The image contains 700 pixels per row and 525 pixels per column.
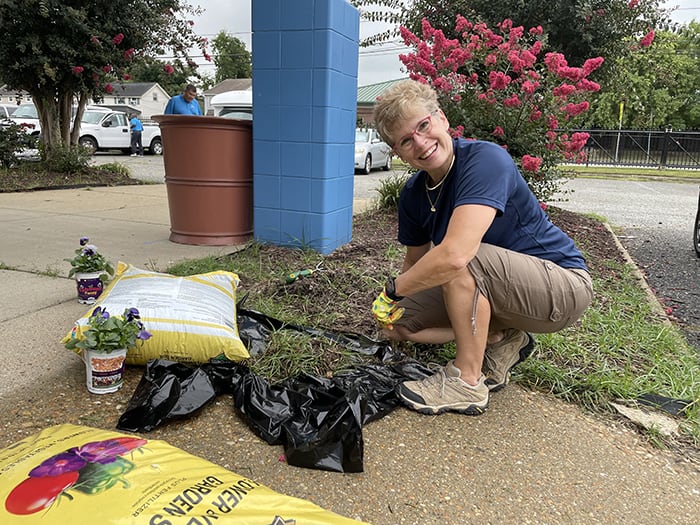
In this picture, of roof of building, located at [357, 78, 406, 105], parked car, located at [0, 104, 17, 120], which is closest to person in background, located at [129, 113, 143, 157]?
parked car, located at [0, 104, 17, 120]

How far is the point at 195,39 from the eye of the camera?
1065 centimetres

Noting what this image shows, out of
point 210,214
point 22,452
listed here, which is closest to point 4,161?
point 210,214

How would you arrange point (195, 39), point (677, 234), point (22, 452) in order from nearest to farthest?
1. point (22, 452)
2. point (677, 234)
3. point (195, 39)

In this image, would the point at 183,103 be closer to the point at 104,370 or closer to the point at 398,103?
the point at 104,370

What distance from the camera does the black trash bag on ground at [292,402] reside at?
1837 millimetres

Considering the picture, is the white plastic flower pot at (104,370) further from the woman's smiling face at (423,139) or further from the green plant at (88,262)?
the woman's smiling face at (423,139)

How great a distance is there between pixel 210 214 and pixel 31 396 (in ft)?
8.99

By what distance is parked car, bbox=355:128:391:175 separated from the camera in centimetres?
1544

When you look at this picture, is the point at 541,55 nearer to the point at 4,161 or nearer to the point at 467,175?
the point at 467,175

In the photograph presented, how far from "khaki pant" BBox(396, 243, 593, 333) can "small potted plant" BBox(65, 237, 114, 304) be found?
2.08 m

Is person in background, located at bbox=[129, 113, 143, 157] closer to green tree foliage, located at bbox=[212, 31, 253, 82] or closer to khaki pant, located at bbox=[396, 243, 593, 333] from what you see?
khaki pant, located at bbox=[396, 243, 593, 333]

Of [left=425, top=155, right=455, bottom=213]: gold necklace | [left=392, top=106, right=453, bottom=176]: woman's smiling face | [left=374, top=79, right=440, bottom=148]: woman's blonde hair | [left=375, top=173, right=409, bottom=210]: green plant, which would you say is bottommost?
[left=375, top=173, right=409, bottom=210]: green plant

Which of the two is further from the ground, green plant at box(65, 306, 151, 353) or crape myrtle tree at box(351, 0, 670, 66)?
crape myrtle tree at box(351, 0, 670, 66)

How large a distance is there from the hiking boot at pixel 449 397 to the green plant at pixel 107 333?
1124 millimetres
